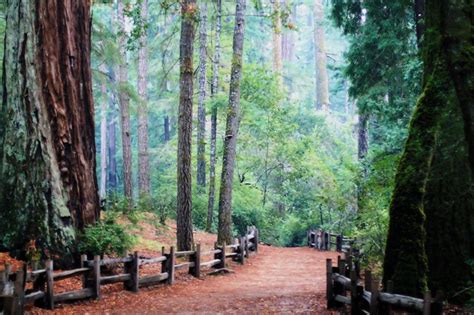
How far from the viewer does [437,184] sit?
26.9 feet

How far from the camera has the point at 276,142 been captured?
28.7 metres

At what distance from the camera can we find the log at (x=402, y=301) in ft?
20.1

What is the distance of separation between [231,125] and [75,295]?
9782 millimetres

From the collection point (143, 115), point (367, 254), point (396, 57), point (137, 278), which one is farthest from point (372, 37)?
point (143, 115)

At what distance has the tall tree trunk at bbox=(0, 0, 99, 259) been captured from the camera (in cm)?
1061

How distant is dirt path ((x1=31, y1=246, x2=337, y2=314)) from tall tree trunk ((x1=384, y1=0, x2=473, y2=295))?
6.46 feet

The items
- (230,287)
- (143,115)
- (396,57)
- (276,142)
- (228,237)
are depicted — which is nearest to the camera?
(230,287)

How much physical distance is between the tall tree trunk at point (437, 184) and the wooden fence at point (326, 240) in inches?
594

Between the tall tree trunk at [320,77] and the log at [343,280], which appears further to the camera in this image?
the tall tree trunk at [320,77]

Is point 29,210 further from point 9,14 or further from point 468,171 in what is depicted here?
point 468,171

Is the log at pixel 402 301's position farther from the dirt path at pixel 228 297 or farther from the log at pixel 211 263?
the log at pixel 211 263

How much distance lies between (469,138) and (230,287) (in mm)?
7133

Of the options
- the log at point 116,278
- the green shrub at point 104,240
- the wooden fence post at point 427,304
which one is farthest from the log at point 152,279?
the wooden fence post at point 427,304

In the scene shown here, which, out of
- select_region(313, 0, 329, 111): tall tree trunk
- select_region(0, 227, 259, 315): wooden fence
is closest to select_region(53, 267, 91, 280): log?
select_region(0, 227, 259, 315): wooden fence
